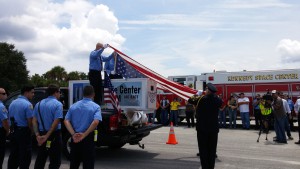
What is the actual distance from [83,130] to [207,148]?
9.78ft

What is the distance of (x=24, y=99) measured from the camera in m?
6.27

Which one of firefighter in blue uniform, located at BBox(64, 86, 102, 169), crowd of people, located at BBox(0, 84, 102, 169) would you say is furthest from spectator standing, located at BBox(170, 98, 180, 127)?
firefighter in blue uniform, located at BBox(64, 86, 102, 169)

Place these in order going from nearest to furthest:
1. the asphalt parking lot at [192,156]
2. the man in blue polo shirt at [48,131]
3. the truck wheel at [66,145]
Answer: the man in blue polo shirt at [48,131] < the asphalt parking lot at [192,156] < the truck wheel at [66,145]

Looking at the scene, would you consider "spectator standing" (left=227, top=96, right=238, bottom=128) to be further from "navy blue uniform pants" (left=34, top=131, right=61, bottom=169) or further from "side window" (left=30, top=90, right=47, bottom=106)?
"navy blue uniform pants" (left=34, top=131, right=61, bottom=169)

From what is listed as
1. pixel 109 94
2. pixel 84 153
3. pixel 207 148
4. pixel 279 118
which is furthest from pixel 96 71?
pixel 279 118

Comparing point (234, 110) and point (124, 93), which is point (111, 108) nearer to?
point (124, 93)

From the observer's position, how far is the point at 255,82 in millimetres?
17781

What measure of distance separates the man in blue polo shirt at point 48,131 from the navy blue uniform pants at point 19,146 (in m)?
0.47

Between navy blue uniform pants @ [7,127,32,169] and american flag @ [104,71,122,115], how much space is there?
8.20 feet

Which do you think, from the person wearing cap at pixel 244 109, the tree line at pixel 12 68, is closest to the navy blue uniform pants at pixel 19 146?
the person wearing cap at pixel 244 109

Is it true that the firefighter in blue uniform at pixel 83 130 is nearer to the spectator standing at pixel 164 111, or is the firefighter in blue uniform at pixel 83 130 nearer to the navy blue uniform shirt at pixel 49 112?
the navy blue uniform shirt at pixel 49 112

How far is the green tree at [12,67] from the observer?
2106 inches

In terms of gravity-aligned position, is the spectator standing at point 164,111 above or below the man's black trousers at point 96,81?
below

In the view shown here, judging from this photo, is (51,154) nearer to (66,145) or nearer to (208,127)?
(66,145)
